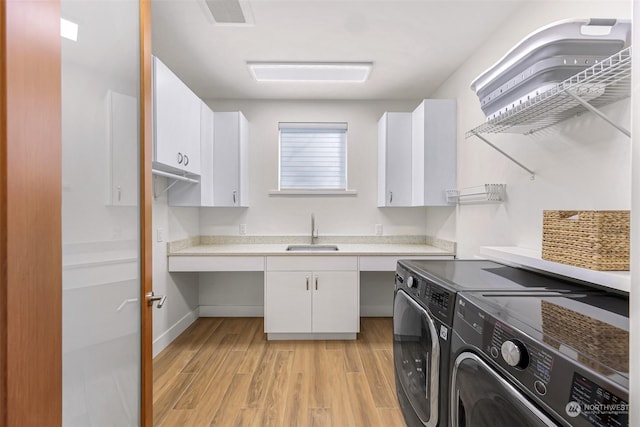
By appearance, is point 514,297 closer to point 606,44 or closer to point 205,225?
point 606,44

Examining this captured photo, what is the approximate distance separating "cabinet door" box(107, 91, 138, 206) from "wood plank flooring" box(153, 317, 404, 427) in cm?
138

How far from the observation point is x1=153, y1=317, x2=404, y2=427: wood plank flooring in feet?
5.70

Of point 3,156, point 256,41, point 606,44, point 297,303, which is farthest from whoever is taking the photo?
point 297,303

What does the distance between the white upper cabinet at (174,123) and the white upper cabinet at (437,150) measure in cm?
194

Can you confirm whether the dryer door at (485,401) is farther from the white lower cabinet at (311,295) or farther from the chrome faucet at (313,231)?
the chrome faucet at (313,231)

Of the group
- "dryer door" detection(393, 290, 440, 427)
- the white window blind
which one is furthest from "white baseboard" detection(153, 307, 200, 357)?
"dryer door" detection(393, 290, 440, 427)

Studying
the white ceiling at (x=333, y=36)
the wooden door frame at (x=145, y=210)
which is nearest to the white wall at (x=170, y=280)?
the white ceiling at (x=333, y=36)

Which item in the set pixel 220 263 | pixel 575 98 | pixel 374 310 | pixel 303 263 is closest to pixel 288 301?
pixel 303 263

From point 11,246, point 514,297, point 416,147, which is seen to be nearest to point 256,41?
point 416,147

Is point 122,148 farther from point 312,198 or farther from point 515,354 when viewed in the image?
point 312,198

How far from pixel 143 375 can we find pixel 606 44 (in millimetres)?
2111

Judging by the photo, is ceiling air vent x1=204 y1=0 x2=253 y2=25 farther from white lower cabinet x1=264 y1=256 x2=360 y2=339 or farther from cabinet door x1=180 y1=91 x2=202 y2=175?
white lower cabinet x1=264 y1=256 x2=360 y2=339

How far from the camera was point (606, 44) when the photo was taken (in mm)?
1111

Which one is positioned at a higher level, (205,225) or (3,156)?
(3,156)
